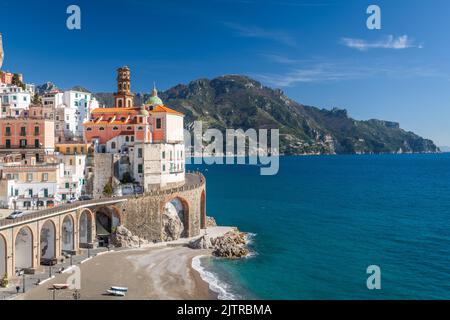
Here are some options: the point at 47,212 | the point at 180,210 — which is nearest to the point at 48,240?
the point at 47,212

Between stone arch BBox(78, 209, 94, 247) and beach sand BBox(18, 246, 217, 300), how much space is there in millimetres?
5015

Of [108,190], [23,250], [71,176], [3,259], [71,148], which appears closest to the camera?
[3,259]

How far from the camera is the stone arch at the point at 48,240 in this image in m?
56.8

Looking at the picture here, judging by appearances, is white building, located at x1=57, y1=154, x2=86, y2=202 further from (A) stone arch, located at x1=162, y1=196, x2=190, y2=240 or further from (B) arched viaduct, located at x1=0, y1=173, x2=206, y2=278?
(A) stone arch, located at x1=162, y1=196, x2=190, y2=240

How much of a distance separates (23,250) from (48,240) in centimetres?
533

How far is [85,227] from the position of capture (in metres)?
64.4

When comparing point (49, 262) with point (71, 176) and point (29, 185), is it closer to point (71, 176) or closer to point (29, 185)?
point (29, 185)

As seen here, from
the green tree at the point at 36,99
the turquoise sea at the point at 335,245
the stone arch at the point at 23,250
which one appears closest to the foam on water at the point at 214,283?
the turquoise sea at the point at 335,245

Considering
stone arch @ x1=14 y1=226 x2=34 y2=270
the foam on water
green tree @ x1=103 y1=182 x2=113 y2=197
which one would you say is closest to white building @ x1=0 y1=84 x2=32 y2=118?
green tree @ x1=103 y1=182 x2=113 y2=197

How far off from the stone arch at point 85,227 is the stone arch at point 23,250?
1218 centimetres
